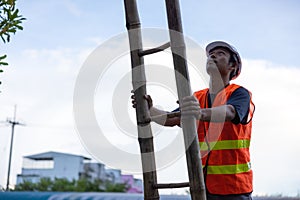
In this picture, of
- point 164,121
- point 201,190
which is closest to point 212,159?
point 164,121

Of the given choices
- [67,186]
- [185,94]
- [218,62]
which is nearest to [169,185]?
[185,94]

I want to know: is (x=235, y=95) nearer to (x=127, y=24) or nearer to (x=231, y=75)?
(x=231, y=75)

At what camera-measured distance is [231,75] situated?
2.70 meters

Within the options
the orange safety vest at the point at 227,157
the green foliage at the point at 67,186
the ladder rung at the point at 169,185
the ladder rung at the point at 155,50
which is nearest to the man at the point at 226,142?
the orange safety vest at the point at 227,157

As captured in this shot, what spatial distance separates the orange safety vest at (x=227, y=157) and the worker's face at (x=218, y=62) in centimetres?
12

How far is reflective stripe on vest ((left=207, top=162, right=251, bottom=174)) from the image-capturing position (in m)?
2.51

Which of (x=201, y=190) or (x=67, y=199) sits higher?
(x=67, y=199)

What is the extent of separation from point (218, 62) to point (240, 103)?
0.29 m

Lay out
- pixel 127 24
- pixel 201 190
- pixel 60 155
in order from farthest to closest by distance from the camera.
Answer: pixel 60 155 < pixel 127 24 < pixel 201 190

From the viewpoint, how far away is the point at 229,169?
99.0 inches

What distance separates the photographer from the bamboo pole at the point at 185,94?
2.08 meters

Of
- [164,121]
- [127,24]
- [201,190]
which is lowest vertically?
[201,190]

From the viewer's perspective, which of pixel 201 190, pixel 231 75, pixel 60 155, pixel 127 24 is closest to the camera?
pixel 201 190

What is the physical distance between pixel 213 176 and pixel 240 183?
140 mm
